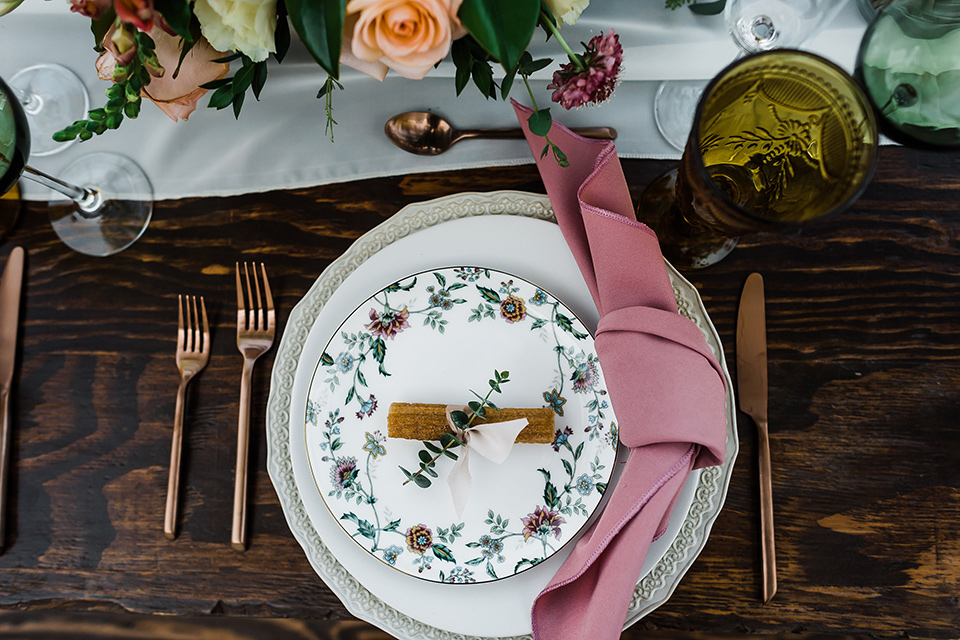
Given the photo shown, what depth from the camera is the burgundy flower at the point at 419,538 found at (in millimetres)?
568

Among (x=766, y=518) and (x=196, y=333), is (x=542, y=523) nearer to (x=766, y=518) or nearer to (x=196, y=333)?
(x=766, y=518)

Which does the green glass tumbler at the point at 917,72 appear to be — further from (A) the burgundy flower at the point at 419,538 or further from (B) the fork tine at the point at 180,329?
(B) the fork tine at the point at 180,329

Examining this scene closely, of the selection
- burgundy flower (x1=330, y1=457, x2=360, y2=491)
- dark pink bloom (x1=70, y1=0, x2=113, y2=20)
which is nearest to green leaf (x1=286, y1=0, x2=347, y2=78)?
dark pink bloom (x1=70, y1=0, x2=113, y2=20)

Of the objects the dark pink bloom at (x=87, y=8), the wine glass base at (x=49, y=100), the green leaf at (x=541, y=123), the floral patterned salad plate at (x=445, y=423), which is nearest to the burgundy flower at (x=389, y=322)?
the floral patterned salad plate at (x=445, y=423)

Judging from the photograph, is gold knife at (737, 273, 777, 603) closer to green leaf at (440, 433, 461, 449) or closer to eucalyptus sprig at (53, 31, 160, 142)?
green leaf at (440, 433, 461, 449)

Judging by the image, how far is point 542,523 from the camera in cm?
57

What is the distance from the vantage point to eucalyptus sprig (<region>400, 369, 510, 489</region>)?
0.56 meters

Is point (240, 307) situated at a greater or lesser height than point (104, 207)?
lesser

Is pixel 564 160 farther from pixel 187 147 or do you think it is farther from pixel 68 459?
pixel 68 459

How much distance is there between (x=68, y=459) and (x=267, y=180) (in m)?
0.38

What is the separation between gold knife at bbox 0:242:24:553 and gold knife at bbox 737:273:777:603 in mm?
788

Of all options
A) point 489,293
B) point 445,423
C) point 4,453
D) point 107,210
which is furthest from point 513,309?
point 4,453

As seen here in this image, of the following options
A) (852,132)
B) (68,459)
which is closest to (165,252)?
(68,459)

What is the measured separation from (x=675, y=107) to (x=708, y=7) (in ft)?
0.32
